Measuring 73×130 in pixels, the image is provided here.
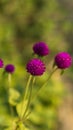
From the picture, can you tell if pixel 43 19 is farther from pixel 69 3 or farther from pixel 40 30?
pixel 69 3

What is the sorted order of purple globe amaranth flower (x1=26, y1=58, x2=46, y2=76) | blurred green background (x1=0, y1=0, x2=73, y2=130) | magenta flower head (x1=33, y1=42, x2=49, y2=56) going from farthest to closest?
blurred green background (x1=0, y1=0, x2=73, y2=130), magenta flower head (x1=33, y1=42, x2=49, y2=56), purple globe amaranth flower (x1=26, y1=58, x2=46, y2=76)

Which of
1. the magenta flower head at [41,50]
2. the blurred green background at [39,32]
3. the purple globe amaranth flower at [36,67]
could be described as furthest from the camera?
the blurred green background at [39,32]

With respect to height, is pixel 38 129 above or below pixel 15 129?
below

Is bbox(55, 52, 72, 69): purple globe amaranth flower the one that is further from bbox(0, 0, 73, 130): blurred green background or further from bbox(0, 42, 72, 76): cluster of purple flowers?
bbox(0, 0, 73, 130): blurred green background

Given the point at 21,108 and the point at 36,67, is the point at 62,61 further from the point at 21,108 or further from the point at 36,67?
the point at 21,108

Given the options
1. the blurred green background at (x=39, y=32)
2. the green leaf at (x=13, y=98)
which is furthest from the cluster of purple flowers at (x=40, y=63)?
the blurred green background at (x=39, y=32)

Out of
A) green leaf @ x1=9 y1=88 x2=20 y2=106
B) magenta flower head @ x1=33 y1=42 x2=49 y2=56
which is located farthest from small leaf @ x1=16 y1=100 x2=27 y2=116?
magenta flower head @ x1=33 y1=42 x2=49 y2=56

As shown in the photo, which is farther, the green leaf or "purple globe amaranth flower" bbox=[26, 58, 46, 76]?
the green leaf

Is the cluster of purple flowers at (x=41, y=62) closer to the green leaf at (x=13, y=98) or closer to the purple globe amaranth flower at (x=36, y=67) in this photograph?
the purple globe amaranth flower at (x=36, y=67)

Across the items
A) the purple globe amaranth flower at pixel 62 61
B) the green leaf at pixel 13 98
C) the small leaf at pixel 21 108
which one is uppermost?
the purple globe amaranth flower at pixel 62 61

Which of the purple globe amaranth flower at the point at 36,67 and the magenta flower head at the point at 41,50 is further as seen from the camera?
the magenta flower head at the point at 41,50

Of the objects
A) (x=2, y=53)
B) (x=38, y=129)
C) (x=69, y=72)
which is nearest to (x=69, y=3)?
(x=69, y=72)
